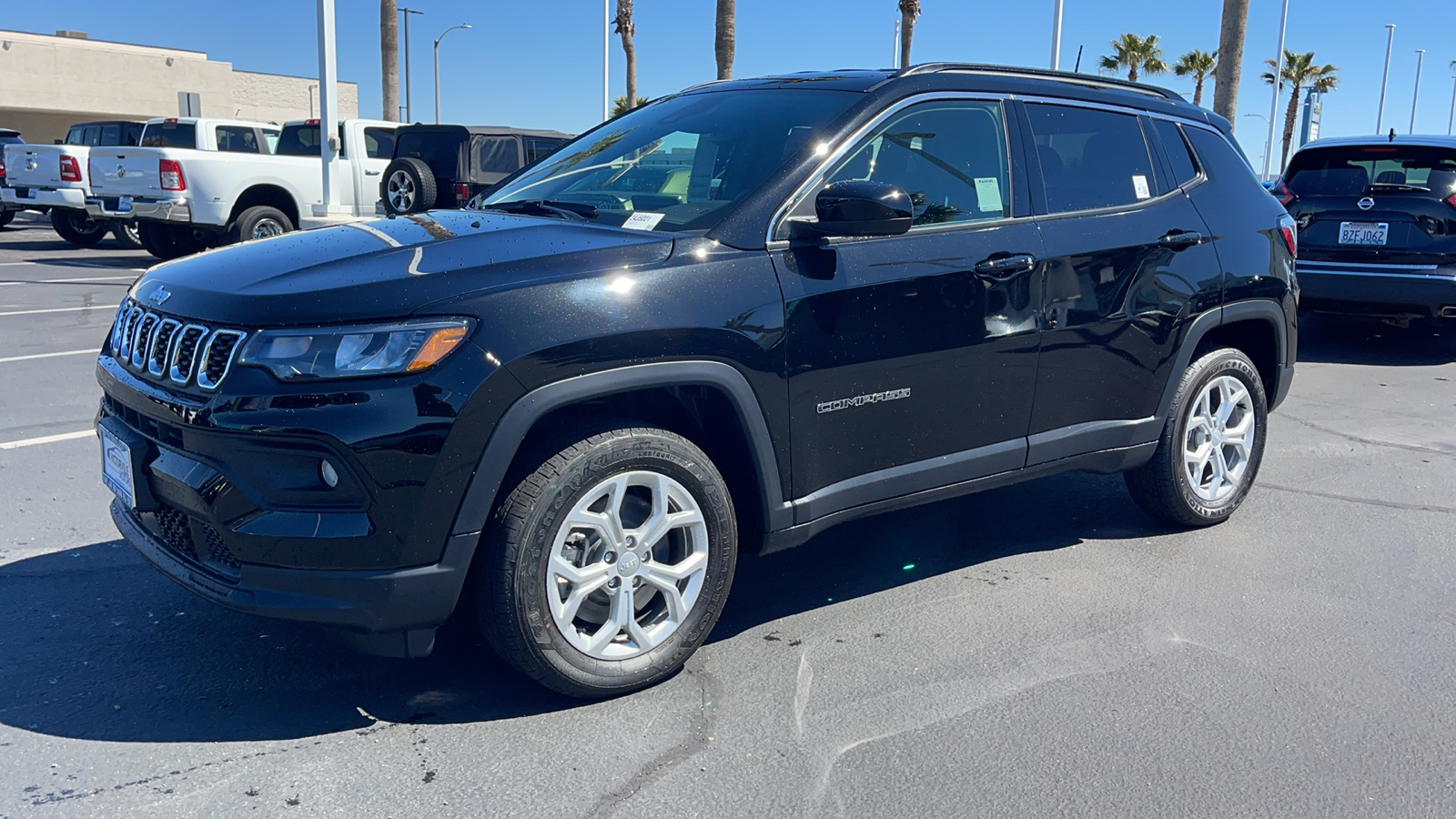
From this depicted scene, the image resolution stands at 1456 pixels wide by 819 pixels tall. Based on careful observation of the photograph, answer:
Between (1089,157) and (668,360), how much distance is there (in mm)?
2162

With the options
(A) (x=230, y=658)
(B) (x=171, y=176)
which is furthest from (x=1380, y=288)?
(B) (x=171, y=176)

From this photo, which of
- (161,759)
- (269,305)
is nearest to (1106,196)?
(269,305)

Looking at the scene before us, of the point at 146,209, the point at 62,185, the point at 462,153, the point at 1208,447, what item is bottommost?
the point at 1208,447

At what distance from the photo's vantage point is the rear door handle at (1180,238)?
4.48m

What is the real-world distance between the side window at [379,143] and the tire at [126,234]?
121 inches

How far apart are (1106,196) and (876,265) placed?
130 cm

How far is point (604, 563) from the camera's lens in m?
3.19

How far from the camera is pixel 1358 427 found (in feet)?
23.0

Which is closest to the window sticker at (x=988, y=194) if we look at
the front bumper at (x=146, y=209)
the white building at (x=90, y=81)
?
the front bumper at (x=146, y=209)

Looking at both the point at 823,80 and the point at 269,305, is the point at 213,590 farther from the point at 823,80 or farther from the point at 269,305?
the point at 823,80

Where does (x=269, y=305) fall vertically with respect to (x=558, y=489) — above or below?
above

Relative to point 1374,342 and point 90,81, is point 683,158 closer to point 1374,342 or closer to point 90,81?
point 1374,342

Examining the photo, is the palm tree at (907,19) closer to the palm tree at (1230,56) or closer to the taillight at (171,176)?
the palm tree at (1230,56)

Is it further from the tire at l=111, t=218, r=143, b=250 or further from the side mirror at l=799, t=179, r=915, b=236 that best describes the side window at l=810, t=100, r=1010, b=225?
the tire at l=111, t=218, r=143, b=250
